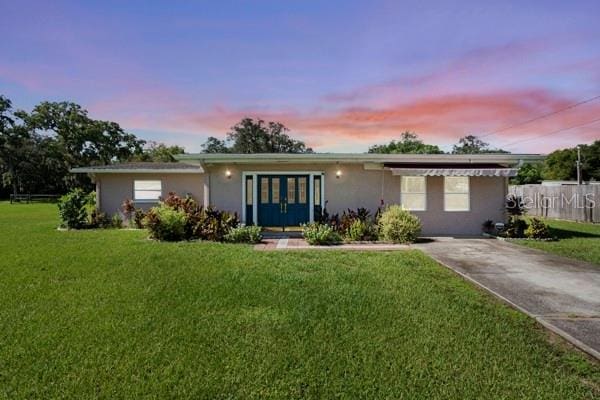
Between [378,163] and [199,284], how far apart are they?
9.51 meters

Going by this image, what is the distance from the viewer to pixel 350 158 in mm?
13906

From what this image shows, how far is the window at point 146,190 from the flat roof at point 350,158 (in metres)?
5.92

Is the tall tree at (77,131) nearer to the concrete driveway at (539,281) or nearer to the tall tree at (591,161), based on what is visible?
the concrete driveway at (539,281)

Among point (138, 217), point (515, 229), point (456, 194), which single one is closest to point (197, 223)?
point (138, 217)

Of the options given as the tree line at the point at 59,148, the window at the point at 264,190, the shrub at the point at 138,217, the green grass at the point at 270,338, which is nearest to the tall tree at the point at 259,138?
the tree line at the point at 59,148

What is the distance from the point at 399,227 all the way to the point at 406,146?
173 feet

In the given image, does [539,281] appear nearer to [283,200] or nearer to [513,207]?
[513,207]

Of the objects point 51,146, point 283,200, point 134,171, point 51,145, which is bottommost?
point 283,200

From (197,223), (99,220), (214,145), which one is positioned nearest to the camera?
(197,223)

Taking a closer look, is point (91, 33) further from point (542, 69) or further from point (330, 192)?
point (542, 69)

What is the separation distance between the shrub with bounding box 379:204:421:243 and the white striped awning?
1518 mm

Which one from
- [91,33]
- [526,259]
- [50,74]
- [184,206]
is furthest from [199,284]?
[50,74]

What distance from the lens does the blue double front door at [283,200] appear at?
→ 15086mm

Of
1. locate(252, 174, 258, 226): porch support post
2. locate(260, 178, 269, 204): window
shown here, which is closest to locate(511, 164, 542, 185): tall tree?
locate(260, 178, 269, 204): window
